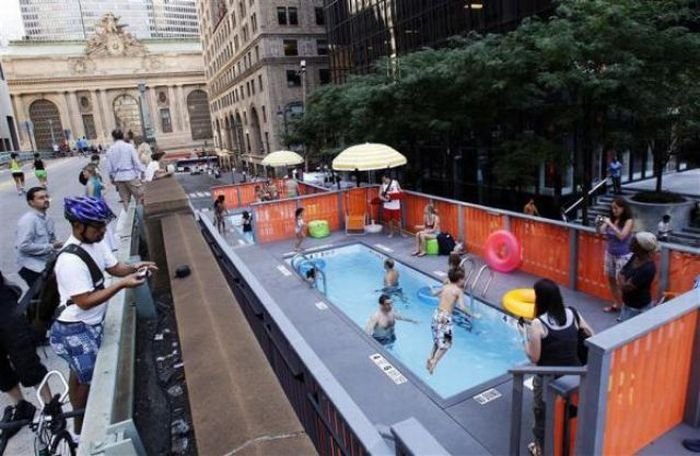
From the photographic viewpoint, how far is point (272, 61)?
51.0m

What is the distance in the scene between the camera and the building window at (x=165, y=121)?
103 m

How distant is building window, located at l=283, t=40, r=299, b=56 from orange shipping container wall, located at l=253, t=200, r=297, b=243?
40.5 m

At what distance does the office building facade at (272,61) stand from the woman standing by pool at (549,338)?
41.8 metres

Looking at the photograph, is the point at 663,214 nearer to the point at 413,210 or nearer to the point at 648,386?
the point at 413,210

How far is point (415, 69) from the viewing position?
17625mm

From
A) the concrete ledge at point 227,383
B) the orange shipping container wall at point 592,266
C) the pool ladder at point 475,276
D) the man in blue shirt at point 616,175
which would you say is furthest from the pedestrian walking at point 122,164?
the man in blue shirt at point 616,175

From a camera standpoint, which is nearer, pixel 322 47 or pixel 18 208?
pixel 18 208

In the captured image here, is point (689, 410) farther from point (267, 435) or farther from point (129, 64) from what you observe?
point (129, 64)

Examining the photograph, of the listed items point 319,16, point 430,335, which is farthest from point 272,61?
point 430,335

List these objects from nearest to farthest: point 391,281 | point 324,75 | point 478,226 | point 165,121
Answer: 1. point 391,281
2. point 478,226
3. point 324,75
4. point 165,121

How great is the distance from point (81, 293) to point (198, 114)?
367ft

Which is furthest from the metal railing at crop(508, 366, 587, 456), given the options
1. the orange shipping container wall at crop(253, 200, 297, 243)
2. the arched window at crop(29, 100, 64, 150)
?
the arched window at crop(29, 100, 64, 150)

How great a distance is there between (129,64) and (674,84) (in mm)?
108819

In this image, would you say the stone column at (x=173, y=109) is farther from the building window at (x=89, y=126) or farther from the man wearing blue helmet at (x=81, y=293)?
the man wearing blue helmet at (x=81, y=293)
